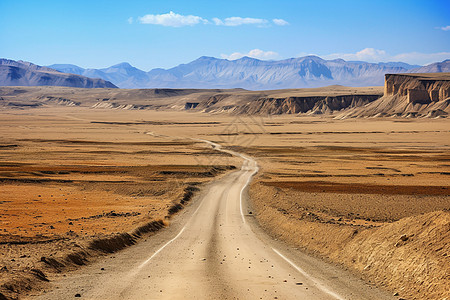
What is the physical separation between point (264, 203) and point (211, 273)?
751 inches

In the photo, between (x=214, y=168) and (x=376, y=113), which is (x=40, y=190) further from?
(x=376, y=113)

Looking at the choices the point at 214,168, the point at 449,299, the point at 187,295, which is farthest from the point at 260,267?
the point at 214,168

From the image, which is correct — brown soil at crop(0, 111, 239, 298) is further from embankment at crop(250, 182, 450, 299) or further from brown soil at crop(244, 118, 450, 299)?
embankment at crop(250, 182, 450, 299)

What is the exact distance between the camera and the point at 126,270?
1600 centimetres

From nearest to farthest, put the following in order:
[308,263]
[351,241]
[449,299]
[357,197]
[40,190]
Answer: [449,299], [308,263], [351,241], [357,197], [40,190]

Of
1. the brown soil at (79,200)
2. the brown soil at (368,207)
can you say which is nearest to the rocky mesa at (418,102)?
the brown soil at (368,207)

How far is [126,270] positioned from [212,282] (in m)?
3.32

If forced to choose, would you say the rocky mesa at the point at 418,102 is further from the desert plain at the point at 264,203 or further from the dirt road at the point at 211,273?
the dirt road at the point at 211,273

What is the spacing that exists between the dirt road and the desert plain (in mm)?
862

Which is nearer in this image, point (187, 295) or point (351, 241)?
point (187, 295)

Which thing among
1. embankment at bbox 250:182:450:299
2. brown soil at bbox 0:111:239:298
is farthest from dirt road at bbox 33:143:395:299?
brown soil at bbox 0:111:239:298

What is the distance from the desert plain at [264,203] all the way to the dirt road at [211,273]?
86 cm

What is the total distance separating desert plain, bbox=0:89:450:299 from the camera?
50.5 feet

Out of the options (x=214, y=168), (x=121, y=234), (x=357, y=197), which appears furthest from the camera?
(x=214, y=168)
